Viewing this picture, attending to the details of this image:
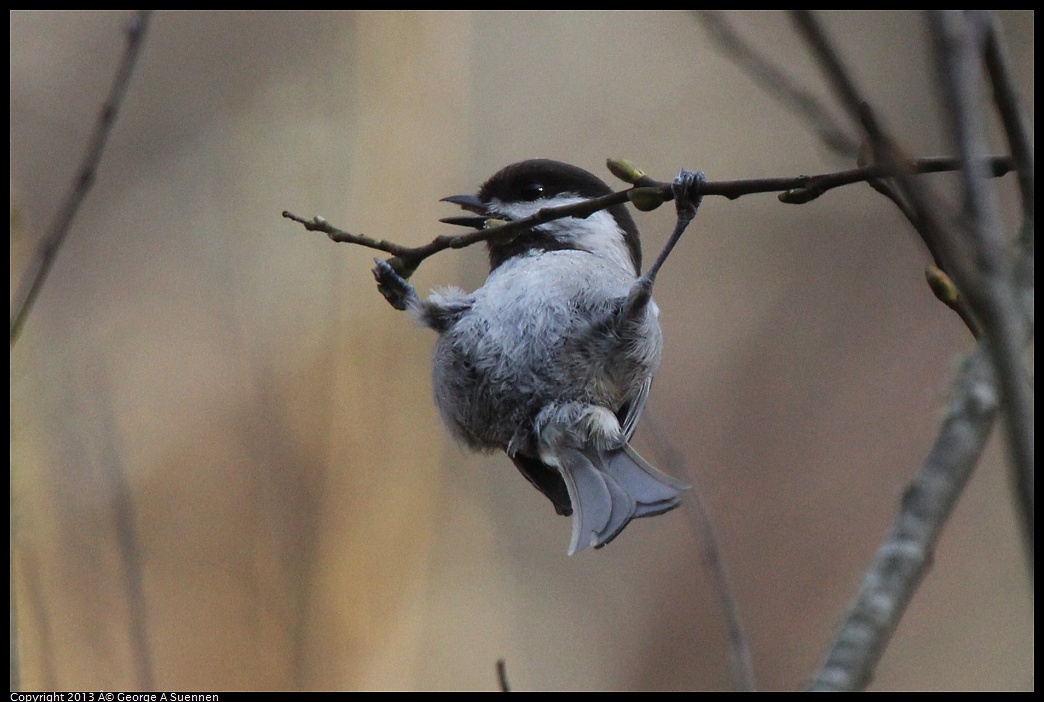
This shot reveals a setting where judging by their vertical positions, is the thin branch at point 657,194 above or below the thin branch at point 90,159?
below

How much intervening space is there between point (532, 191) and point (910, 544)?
188 centimetres

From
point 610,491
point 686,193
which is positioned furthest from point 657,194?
point 610,491

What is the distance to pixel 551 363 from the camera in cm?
256

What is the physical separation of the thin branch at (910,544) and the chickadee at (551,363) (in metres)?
0.92

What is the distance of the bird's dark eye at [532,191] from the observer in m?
3.01

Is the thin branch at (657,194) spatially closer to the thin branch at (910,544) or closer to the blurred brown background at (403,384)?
the thin branch at (910,544)

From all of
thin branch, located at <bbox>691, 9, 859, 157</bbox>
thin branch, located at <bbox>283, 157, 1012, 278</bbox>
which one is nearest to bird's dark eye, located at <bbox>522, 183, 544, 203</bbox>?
thin branch, located at <bbox>283, 157, 1012, 278</bbox>

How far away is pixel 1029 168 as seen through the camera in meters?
1.11

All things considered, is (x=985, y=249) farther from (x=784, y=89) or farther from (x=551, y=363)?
(x=551, y=363)

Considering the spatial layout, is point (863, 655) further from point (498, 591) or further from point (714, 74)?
point (714, 74)

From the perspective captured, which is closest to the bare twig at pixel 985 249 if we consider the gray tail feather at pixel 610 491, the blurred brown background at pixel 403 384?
the gray tail feather at pixel 610 491

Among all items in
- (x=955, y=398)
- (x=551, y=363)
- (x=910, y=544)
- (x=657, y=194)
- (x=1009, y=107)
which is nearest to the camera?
(x=1009, y=107)

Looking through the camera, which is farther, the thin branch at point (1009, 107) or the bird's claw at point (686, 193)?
the bird's claw at point (686, 193)

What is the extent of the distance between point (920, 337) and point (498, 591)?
8.85 feet
